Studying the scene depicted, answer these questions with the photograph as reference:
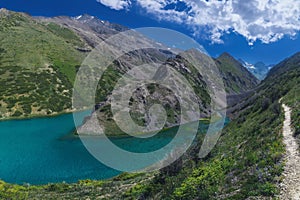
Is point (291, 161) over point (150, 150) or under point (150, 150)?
under

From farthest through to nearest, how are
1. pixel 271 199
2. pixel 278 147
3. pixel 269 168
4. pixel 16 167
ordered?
pixel 16 167 < pixel 278 147 < pixel 269 168 < pixel 271 199

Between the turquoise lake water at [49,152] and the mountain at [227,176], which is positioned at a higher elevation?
the turquoise lake water at [49,152]

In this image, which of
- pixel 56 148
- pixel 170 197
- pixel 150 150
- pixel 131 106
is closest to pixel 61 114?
pixel 131 106

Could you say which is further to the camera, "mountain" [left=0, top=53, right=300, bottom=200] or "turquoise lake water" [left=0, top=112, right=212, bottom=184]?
"turquoise lake water" [left=0, top=112, right=212, bottom=184]

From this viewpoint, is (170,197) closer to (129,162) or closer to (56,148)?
(129,162)

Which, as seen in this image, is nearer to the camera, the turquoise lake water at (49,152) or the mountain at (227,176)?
the mountain at (227,176)

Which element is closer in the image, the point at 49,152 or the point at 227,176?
the point at 227,176

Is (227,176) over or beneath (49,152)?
beneath

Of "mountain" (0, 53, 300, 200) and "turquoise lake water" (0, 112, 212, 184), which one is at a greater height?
"turquoise lake water" (0, 112, 212, 184)
